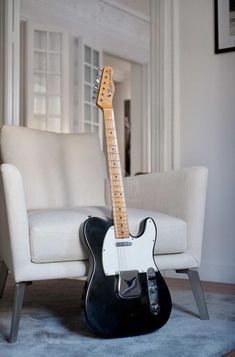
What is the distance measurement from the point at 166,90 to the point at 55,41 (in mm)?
2343

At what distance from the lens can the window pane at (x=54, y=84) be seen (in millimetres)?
4754

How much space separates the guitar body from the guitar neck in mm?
31

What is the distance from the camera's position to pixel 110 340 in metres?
1.56

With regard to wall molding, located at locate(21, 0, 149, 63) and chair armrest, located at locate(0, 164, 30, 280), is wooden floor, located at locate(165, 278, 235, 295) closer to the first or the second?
chair armrest, located at locate(0, 164, 30, 280)

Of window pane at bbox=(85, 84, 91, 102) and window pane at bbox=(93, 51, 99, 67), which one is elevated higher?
window pane at bbox=(93, 51, 99, 67)

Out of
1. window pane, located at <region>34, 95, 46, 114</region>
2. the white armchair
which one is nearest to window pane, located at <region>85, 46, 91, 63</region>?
window pane, located at <region>34, 95, 46, 114</region>

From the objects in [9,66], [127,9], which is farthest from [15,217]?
[127,9]

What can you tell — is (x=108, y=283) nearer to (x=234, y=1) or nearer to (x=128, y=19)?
(x=234, y=1)

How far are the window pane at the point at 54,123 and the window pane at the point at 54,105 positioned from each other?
0.20ft

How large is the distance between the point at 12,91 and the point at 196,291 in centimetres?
213

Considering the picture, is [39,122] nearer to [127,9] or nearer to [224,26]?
[127,9]

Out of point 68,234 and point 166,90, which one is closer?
point 68,234

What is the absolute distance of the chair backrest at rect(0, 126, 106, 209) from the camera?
6.94ft

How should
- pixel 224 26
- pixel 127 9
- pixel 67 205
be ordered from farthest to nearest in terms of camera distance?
pixel 127 9 → pixel 224 26 → pixel 67 205
